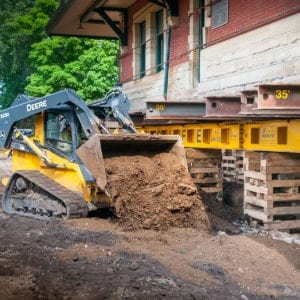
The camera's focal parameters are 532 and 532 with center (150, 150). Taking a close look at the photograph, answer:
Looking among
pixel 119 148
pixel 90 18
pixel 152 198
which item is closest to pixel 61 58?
pixel 90 18

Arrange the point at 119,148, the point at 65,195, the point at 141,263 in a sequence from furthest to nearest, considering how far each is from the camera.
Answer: the point at 65,195
the point at 119,148
the point at 141,263

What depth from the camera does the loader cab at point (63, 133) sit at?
10.2 metres

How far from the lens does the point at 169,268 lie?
20.5ft

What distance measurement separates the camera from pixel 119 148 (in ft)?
31.3

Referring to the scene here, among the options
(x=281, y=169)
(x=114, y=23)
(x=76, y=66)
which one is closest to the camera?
(x=281, y=169)

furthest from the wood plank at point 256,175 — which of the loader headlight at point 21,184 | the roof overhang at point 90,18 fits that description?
the roof overhang at point 90,18

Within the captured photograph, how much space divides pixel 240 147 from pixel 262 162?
630 mm

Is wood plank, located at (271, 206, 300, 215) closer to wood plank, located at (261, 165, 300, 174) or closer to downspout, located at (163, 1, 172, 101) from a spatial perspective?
wood plank, located at (261, 165, 300, 174)

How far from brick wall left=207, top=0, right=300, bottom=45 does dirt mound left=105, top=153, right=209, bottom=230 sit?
2910 mm

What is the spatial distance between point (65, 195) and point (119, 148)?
1.36 m

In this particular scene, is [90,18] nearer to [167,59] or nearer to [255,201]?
[167,59]

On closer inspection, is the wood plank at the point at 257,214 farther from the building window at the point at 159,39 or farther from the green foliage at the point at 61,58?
the green foliage at the point at 61,58

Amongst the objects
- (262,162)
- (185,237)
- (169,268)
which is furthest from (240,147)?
(169,268)

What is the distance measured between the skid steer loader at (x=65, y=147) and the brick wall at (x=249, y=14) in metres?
2.30
